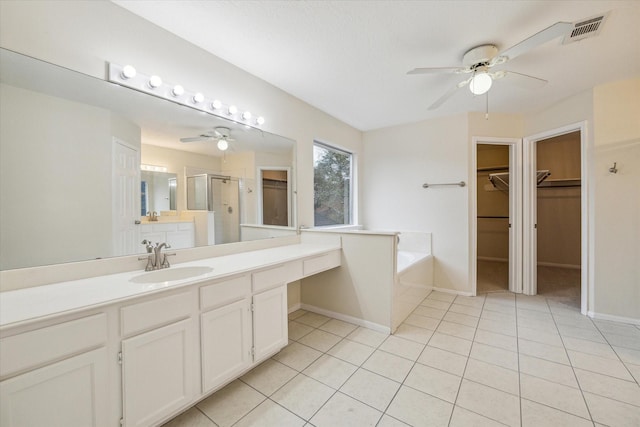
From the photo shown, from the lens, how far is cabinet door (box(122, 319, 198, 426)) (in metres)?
1.15

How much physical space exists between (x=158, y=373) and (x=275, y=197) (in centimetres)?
176

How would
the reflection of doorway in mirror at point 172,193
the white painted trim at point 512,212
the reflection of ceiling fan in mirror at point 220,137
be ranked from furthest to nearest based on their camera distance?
the white painted trim at point 512,212 → the reflection of ceiling fan in mirror at point 220,137 → the reflection of doorway in mirror at point 172,193

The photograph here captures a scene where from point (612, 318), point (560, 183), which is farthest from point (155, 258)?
point (560, 183)

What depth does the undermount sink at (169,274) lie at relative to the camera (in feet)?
4.91

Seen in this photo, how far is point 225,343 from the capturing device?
153 cm

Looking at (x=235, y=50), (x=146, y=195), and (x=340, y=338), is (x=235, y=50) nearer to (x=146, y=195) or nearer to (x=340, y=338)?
(x=146, y=195)

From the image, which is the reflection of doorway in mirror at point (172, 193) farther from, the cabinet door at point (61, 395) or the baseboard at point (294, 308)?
the baseboard at point (294, 308)

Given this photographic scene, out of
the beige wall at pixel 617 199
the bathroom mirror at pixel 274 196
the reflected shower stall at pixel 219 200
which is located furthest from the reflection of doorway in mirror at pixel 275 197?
the beige wall at pixel 617 199

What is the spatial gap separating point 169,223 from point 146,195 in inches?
9.5

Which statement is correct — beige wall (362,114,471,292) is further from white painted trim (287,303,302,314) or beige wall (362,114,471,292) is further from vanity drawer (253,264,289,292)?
vanity drawer (253,264,289,292)

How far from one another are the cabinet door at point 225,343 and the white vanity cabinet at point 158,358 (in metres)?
0.06

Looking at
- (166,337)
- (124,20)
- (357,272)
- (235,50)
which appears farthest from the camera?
(357,272)

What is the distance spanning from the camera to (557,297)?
10.6 feet

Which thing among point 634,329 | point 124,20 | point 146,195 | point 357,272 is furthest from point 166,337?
point 634,329
